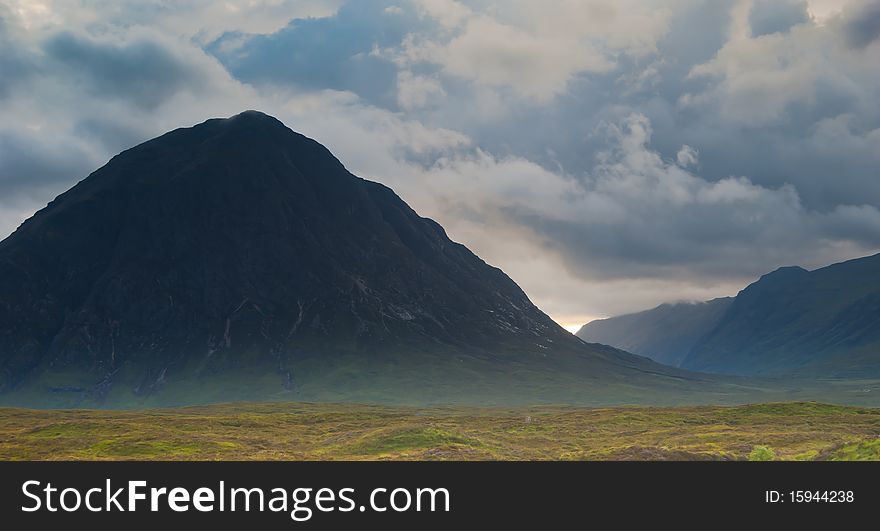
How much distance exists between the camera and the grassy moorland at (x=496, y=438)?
363ft

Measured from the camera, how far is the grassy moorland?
11062 cm

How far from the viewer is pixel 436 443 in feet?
397

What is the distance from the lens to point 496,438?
14762cm
